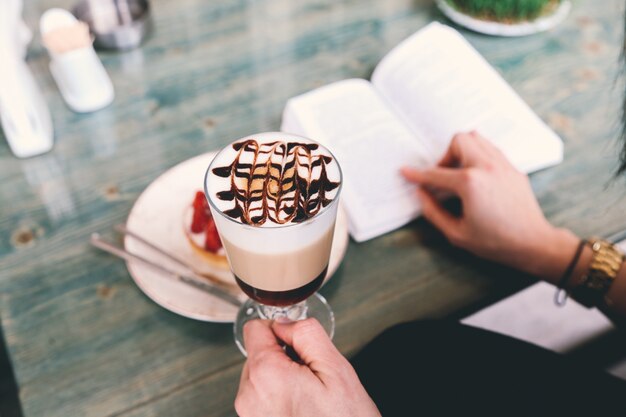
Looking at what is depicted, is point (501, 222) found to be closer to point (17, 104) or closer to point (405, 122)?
point (405, 122)

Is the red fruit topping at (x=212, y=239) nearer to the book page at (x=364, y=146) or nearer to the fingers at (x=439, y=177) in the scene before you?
the book page at (x=364, y=146)

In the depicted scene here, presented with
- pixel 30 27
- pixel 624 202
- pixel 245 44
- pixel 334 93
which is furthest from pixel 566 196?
pixel 30 27

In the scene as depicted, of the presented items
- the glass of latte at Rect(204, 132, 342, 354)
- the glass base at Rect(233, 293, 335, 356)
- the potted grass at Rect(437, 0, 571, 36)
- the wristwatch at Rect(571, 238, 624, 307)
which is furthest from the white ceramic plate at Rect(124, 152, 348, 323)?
the potted grass at Rect(437, 0, 571, 36)

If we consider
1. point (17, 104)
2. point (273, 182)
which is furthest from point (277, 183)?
point (17, 104)

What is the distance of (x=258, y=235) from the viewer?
62 cm

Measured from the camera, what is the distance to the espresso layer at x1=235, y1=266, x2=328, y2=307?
0.75 m

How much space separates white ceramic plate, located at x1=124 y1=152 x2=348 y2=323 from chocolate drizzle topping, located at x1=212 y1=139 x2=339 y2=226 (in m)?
0.25

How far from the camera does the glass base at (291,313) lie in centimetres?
83

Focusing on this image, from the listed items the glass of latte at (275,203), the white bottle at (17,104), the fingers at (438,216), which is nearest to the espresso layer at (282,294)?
the glass of latte at (275,203)

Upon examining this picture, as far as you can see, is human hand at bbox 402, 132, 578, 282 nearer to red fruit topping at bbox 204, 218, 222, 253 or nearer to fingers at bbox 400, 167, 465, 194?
fingers at bbox 400, 167, 465, 194

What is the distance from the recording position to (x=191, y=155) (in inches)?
42.3

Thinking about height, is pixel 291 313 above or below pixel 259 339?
below

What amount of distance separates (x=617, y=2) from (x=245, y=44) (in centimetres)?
98

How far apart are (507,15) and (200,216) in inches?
A: 37.2
